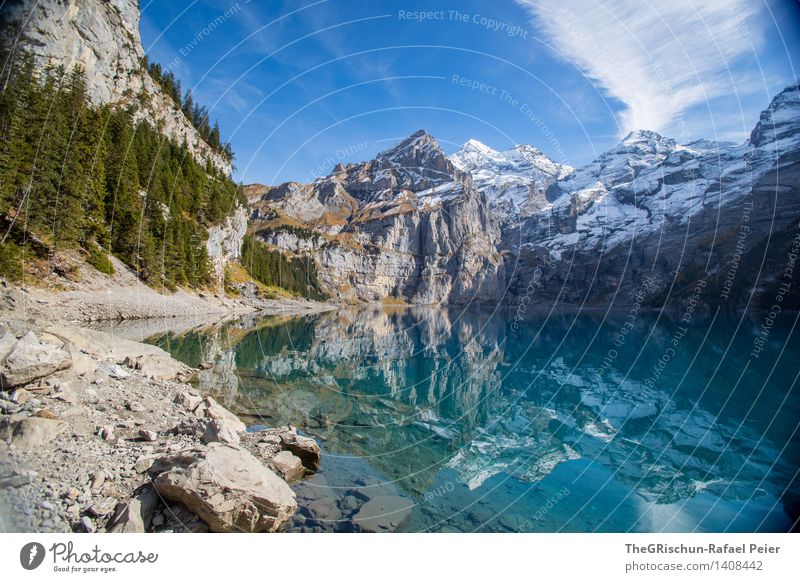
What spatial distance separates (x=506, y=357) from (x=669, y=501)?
21902 millimetres

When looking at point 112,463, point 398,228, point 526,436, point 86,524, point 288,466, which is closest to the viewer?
point 86,524

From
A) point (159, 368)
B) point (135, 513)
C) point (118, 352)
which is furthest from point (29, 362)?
point (118, 352)

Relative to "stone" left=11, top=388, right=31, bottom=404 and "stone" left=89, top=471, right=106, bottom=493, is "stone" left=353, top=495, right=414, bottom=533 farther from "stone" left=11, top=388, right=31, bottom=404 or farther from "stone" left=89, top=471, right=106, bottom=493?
"stone" left=11, top=388, right=31, bottom=404

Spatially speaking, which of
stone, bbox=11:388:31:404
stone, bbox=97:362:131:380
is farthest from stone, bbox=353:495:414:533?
stone, bbox=97:362:131:380

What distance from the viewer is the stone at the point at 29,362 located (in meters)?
6.57

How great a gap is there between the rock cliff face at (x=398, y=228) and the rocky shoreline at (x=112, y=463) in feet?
396

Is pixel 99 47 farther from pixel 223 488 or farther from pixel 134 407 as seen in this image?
pixel 223 488

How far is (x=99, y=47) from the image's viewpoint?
155 ft

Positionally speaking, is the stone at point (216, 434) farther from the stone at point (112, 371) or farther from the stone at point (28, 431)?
the stone at point (112, 371)

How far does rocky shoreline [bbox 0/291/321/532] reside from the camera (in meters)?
4.48

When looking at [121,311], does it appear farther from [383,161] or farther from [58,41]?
[383,161]

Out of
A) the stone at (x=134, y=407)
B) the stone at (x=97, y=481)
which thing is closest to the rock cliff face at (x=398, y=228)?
the stone at (x=134, y=407)

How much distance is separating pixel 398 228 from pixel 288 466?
14600 centimetres

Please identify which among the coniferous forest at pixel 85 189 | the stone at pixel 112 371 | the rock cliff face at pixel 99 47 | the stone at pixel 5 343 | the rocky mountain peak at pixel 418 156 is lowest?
the stone at pixel 112 371
